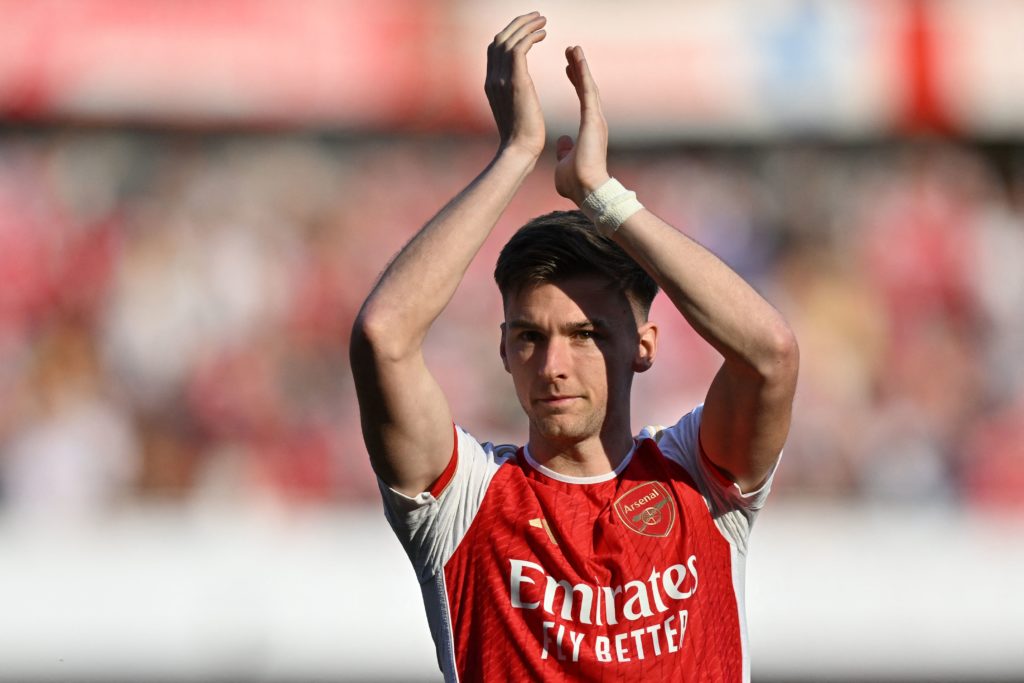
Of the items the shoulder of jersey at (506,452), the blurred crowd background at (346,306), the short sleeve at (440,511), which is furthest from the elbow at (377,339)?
the blurred crowd background at (346,306)

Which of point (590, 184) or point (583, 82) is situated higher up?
point (583, 82)

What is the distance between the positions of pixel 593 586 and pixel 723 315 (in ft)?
2.07

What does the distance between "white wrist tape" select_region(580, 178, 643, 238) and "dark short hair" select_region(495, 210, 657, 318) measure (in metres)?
0.17

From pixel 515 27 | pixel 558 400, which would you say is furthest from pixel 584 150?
pixel 558 400

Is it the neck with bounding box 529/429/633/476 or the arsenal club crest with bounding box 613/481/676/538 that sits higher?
the neck with bounding box 529/429/633/476

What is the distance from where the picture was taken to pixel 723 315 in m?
2.65

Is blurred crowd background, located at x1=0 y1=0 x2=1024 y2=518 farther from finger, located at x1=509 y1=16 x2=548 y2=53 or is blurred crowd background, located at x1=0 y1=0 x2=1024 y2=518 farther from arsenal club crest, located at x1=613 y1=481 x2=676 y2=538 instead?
finger, located at x1=509 y1=16 x2=548 y2=53

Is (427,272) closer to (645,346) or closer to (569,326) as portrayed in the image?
(569,326)

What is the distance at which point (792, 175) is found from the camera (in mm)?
9906

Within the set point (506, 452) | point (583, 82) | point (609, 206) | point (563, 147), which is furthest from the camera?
point (506, 452)

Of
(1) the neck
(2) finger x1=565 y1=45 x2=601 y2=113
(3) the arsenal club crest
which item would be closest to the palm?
(2) finger x1=565 y1=45 x2=601 y2=113

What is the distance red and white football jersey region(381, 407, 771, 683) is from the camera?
2770mm

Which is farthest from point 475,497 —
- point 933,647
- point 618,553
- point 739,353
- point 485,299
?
point 485,299

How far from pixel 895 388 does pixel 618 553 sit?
6.57m
